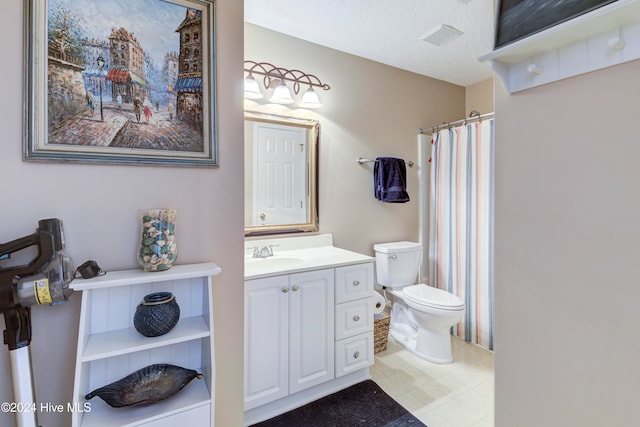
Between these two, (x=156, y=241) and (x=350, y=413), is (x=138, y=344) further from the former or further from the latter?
(x=350, y=413)

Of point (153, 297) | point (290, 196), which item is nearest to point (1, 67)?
point (153, 297)

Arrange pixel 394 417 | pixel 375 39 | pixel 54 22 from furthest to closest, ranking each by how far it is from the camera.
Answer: pixel 375 39 → pixel 394 417 → pixel 54 22

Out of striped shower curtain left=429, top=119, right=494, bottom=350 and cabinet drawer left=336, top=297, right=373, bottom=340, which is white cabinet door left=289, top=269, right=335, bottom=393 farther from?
striped shower curtain left=429, top=119, right=494, bottom=350

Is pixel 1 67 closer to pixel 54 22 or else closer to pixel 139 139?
pixel 54 22

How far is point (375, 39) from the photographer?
2254 millimetres

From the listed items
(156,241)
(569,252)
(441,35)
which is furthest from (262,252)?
(441,35)

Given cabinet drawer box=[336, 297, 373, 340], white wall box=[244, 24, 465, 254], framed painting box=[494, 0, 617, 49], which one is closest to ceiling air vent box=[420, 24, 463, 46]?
white wall box=[244, 24, 465, 254]

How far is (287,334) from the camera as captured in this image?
5.57ft

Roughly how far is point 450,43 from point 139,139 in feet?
7.42

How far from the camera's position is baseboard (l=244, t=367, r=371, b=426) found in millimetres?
1681

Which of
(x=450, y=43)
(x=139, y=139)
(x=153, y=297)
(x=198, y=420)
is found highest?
(x=450, y=43)

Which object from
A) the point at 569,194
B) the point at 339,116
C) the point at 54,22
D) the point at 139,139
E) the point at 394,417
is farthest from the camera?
the point at 339,116

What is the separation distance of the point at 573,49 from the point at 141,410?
5.91 ft

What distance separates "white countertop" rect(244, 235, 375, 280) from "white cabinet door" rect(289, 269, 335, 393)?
73mm
